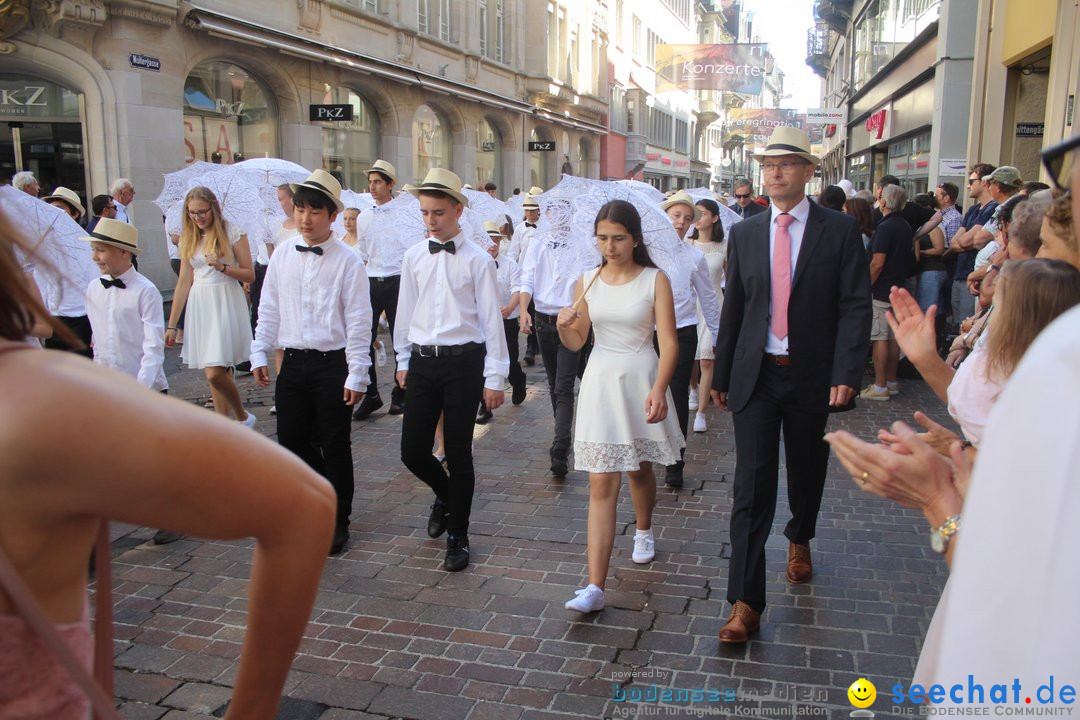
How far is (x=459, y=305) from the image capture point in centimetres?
525

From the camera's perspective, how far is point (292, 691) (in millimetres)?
3658

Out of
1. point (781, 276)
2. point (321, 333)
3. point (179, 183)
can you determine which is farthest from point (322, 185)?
point (179, 183)

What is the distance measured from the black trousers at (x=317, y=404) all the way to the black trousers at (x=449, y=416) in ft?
1.49

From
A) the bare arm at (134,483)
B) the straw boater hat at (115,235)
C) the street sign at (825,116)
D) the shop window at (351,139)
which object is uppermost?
the street sign at (825,116)

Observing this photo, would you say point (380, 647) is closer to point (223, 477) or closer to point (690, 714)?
point (690, 714)

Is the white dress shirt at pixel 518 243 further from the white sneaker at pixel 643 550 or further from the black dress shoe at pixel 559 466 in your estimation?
the white sneaker at pixel 643 550

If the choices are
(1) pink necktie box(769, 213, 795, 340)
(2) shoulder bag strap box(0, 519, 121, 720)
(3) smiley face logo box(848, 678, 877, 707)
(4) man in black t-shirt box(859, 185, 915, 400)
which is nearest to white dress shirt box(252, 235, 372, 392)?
(1) pink necktie box(769, 213, 795, 340)

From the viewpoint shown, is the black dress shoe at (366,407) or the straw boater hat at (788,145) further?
the black dress shoe at (366,407)

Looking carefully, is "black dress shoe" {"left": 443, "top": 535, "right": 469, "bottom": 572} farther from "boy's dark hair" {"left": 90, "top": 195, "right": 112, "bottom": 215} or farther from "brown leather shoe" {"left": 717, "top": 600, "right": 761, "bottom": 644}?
"boy's dark hair" {"left": 90, "top": 195, "right": 112, "bottom": 215}

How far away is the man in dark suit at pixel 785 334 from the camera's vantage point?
4.17 metres

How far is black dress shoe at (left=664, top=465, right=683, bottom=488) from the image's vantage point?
6.47 metres

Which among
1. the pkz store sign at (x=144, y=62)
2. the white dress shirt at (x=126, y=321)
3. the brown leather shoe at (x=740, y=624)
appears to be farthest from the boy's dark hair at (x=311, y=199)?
the pkz store sign at (x=144, y=62)

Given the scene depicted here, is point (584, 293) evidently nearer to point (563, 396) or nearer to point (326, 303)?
point (326, 303)

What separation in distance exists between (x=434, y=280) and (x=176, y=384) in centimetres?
567
